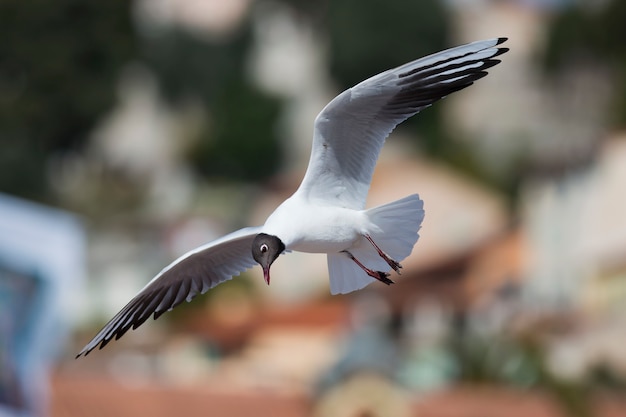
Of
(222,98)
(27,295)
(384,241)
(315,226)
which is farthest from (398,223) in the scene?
(222,98)

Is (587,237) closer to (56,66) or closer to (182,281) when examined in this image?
(182,281)

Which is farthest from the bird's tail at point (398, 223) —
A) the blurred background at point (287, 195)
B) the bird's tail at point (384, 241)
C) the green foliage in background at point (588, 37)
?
the green foliage in background at point (588, 37)

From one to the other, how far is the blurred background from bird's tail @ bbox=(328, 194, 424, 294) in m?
4.98

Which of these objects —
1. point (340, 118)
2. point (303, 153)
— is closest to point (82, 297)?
point (303, 153)

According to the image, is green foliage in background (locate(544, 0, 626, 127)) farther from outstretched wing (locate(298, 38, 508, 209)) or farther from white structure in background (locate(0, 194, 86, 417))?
outstretched wing (locate(298, 38, 508, 209))

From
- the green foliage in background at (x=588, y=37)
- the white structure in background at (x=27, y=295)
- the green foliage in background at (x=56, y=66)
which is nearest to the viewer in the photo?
the white structure in background at (x=27, y=295)

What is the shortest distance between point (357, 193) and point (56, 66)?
98.0 feet

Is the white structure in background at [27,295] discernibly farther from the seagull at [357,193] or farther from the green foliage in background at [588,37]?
the green foliage in background at [588,37]

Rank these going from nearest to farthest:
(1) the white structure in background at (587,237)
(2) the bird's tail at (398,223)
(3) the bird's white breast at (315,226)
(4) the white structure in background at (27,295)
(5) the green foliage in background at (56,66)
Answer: (3) the bird's white breast at (315,226) < (2) the bird's tail at (398,223) < (4) the white structure in background at (27,295) < (1) the white structure in background at (587,237) < (5) the green foliage in background at (56,66)

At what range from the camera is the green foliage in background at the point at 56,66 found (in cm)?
3378

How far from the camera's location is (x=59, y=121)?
34656 mm

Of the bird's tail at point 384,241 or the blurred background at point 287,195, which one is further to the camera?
the blurred background at point 287,195

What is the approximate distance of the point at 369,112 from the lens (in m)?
5.21

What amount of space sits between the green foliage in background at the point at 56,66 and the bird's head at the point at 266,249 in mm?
28504
